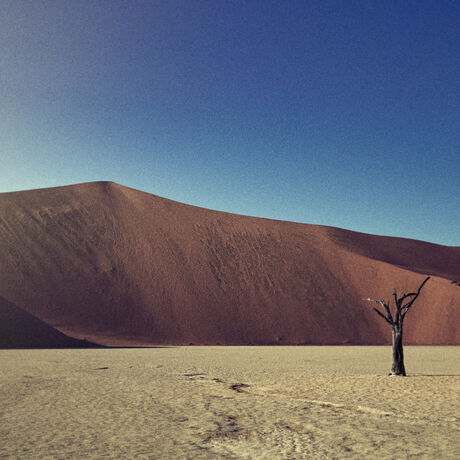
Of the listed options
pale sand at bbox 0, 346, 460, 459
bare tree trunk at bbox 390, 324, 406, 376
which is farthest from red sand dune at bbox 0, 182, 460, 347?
bare tree trunk at bbox 390, 324, 406, 376

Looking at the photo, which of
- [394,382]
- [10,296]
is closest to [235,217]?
[10,296]

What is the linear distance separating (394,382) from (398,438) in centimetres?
910

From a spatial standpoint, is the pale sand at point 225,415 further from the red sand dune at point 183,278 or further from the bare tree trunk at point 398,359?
the red sand dune at point 183,278

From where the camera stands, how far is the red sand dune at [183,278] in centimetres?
4662

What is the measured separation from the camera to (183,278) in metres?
53.7

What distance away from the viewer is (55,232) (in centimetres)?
5594

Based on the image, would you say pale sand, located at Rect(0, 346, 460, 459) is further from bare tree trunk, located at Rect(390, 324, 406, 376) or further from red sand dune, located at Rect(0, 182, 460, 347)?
red sand dune, located at Rect(0, 182, 460, 347)

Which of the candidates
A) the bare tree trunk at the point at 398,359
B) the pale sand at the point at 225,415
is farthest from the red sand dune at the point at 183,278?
the bare tree trunk at the point at 398,359

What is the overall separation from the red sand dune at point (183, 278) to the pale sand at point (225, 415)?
23.1 meters

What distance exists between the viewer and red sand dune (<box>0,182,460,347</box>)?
46.6 meters

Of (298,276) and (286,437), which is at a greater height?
(298,276)

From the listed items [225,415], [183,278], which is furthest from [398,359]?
[183,278]

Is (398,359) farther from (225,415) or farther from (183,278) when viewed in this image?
(183,278)

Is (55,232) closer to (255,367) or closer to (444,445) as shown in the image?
(255,367)
